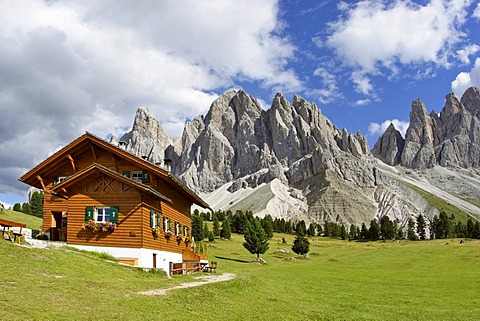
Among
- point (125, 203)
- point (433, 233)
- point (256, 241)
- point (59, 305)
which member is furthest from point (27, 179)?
point (433, 233)

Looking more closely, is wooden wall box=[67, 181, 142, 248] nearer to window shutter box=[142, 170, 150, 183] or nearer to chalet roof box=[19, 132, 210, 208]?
chalet roof box=[19, 132, 210, 208]

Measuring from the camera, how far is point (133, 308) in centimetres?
1495

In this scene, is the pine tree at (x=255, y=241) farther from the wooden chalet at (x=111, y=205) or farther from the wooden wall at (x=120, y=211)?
the wooden wall at (x=120, y=211)

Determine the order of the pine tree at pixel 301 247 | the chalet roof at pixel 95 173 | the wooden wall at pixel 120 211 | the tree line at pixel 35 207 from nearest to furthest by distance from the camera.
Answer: the chalet roof at pixel 95 173, the wooden wall at pixel 120 211, the pine tree at pixel 301 247, the tree line at pixel 35 207

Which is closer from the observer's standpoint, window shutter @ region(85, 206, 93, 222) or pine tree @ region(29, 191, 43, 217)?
window shutter @ region(85, 206, 93, 222)

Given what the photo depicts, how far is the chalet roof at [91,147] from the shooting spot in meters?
34.2

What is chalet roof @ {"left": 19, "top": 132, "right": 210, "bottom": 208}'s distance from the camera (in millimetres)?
34250

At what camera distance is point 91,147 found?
36.1m

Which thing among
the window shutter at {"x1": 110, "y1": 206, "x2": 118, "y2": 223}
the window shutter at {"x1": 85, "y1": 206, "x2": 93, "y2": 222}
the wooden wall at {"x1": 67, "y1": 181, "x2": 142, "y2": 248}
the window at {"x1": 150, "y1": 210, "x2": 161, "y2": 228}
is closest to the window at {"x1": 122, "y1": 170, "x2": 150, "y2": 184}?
the window at {"x1": 150, "y1": 210, "x2": 161, "y2": 228}

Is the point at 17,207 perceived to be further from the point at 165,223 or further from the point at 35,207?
the point at 165,223

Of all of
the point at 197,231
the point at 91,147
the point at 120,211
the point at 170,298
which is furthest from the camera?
the point at 197,231

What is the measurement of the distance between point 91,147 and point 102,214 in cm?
687

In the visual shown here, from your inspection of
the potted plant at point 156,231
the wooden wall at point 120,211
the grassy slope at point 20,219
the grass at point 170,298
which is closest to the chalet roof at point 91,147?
the wooden wall at point 120,211

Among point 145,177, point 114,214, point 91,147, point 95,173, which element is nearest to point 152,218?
point 114,214
